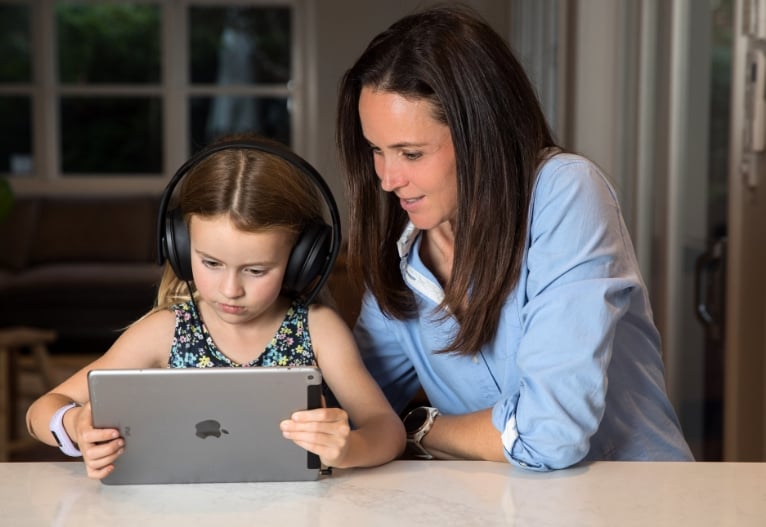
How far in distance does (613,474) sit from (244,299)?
50 centimetres

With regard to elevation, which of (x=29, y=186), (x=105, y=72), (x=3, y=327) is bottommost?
(x=3, y=327)

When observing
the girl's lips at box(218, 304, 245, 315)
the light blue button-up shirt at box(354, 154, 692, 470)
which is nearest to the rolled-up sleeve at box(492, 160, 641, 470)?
the light blue button-up shirt at box(354, 154, 692, 470)

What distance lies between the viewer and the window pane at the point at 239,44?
6.38m

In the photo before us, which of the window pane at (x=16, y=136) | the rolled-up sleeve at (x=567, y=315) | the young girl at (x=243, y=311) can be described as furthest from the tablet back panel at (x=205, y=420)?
the window pane at (x=16, y=136)

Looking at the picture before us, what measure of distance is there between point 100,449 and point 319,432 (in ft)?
0.71

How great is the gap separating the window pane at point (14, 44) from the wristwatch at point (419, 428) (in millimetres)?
5665

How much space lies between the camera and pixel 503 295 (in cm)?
126

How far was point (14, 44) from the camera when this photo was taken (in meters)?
6.36

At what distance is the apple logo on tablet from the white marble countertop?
0.05m

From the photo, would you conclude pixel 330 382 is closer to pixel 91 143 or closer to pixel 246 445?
pixel 246 445

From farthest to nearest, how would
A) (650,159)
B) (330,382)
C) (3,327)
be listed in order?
(3,327)
(650,159)
(330,382)

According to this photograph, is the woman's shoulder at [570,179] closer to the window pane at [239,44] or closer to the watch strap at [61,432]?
the watch strap at [61,432]

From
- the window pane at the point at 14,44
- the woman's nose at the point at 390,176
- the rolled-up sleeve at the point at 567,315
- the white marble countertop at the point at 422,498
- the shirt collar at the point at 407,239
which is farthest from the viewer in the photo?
the window pane at the point at 14,44

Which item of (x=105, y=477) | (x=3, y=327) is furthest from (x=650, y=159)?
(x=3, y=327)
